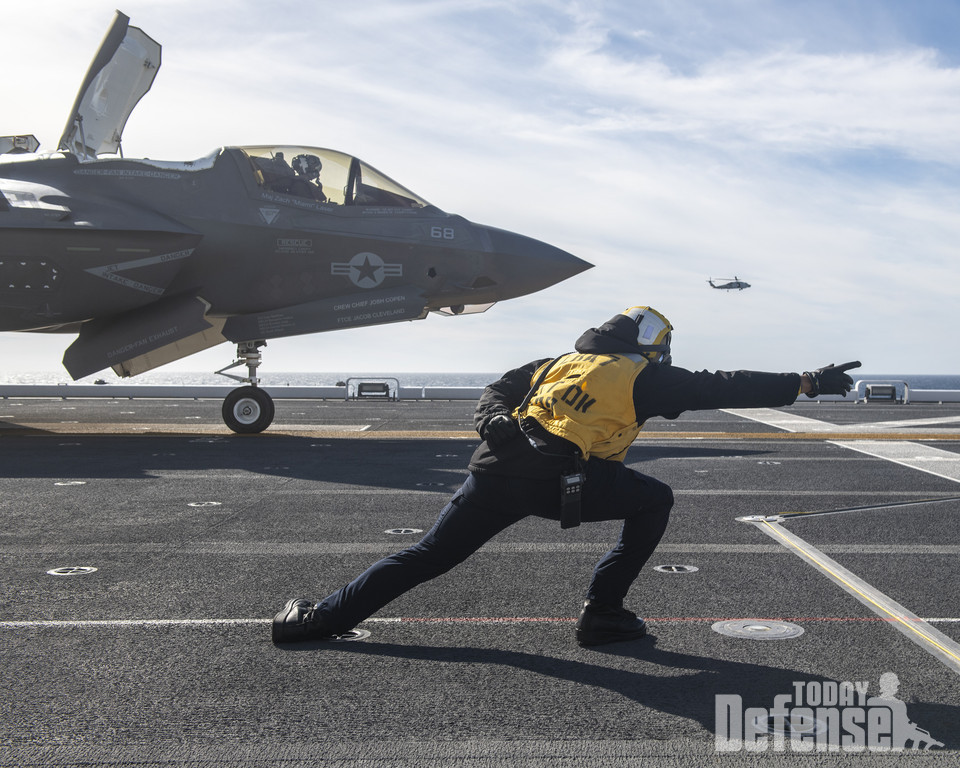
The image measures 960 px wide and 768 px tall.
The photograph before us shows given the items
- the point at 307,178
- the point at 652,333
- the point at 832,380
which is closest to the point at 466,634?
the point at 652,333

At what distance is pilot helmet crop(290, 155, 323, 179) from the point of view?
53.9ft

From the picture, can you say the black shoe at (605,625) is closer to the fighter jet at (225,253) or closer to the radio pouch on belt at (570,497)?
the radio pouch on belt at (570,497)

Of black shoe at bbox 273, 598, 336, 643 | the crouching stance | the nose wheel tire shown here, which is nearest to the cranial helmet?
the crouching stance

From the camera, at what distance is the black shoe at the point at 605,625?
466 centimetres

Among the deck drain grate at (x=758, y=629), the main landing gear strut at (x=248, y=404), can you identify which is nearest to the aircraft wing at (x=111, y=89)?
the main landing gear strut at (x=248, y=404)

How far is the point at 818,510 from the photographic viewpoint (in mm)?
8852

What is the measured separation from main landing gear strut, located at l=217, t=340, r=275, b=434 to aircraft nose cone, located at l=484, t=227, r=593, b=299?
4.80m

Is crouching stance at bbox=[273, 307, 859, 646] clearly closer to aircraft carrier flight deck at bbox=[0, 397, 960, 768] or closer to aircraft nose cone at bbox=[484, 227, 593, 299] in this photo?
aircraft carrier flight deck at bbox=[0, 397, 960, 768]

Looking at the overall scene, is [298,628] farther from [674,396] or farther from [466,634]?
[674,396]

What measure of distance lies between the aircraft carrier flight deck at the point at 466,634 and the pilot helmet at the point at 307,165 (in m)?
7.47

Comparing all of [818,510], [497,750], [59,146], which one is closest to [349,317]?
[59,146]

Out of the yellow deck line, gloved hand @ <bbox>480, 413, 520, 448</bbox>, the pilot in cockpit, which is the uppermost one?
the pilot in cockpit

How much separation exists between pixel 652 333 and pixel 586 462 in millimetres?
787

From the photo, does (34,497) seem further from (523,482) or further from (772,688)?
(772,688)
